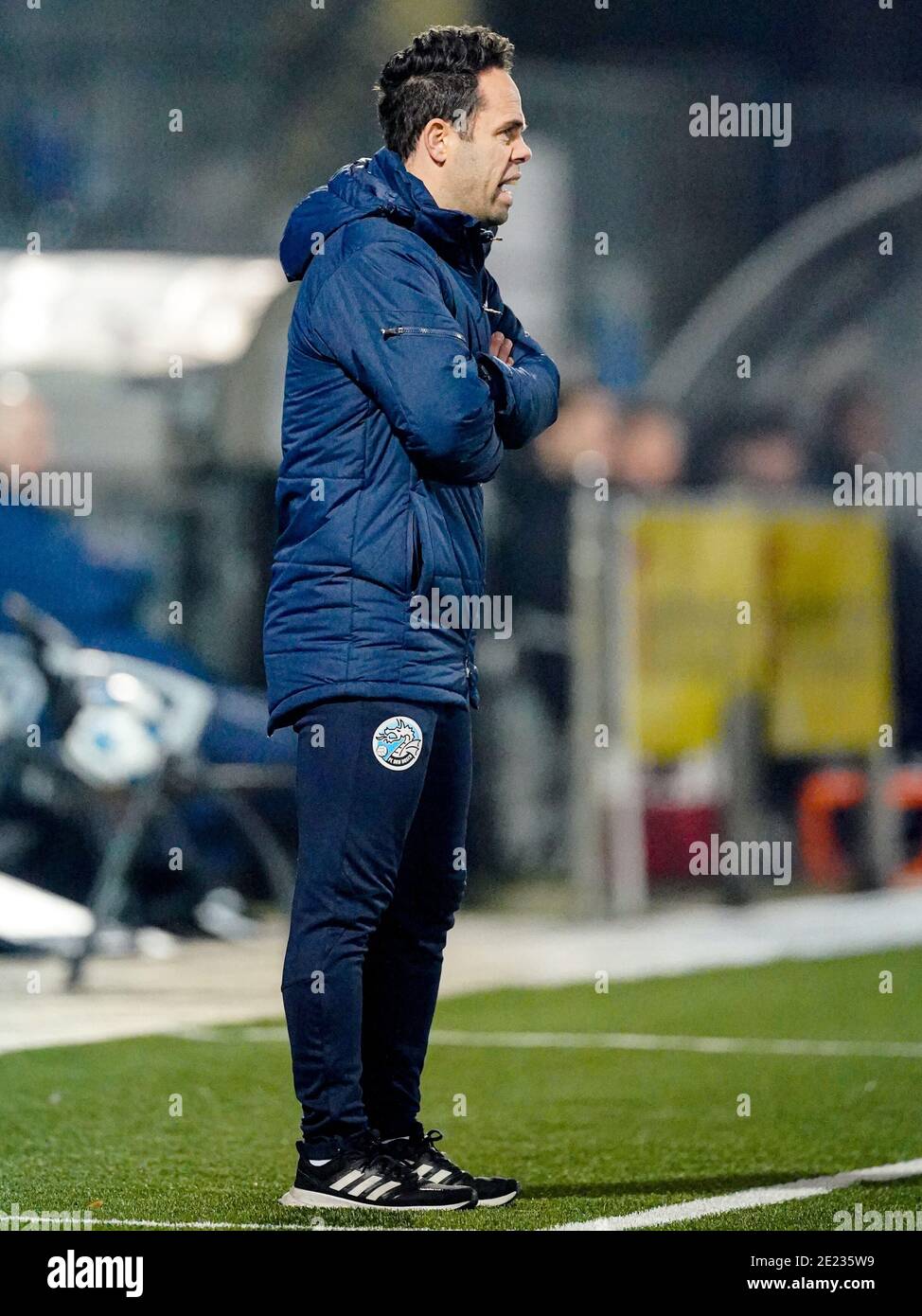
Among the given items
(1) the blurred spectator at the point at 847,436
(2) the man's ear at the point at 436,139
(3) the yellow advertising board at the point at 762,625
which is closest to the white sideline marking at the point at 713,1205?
(2) the man's ear at the point at 436,139

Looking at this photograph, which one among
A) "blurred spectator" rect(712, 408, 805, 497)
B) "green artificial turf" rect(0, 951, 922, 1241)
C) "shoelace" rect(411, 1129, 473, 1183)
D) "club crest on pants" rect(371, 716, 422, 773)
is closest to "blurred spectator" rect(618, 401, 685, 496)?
"blurred spectator" rect(712, 408, 805, 497)

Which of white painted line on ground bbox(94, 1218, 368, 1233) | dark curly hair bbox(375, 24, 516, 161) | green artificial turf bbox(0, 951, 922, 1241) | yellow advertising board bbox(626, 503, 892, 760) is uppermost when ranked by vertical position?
dark curly hair bbox(375, 24, 516, 161)

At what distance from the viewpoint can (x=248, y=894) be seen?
11031 millimetres

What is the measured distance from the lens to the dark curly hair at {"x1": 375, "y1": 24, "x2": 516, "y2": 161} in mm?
4328

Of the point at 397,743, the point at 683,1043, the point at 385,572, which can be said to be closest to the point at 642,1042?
the point at 683,1043

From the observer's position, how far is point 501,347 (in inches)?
177

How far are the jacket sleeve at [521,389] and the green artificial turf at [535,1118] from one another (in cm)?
134

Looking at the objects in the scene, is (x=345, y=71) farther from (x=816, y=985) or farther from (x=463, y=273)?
(x=463, y=273)

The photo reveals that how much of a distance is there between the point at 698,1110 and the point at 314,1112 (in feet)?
5.93

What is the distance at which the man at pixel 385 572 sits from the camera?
165 inches

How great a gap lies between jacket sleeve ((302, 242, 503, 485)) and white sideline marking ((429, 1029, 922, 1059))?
3.02m

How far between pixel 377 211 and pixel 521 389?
389 millimetres

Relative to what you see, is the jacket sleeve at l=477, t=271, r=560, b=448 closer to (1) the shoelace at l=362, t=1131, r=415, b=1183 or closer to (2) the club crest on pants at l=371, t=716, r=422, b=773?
(2) the club crest on pants at l=371, t=716, r=422, b=773
